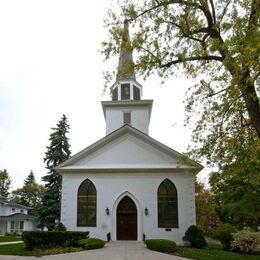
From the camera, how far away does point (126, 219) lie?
66.7ft

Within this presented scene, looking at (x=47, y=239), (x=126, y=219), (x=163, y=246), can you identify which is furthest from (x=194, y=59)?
(x=126, y=219)

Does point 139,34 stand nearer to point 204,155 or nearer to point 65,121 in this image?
point 204,155

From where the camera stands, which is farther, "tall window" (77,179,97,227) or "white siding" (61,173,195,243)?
"tall window" (77,179,97,227)

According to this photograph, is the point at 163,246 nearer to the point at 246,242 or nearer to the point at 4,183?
the point at 246,242

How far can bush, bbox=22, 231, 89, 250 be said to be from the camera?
16219mm

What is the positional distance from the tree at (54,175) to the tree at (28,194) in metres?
33.5

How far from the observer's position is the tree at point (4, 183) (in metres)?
60.4

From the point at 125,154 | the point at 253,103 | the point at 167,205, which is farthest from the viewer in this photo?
the point at 125,154

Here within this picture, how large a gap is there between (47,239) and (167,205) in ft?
25.1

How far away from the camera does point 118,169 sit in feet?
67.7

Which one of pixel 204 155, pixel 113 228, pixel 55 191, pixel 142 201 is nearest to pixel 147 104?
pixel 142 201

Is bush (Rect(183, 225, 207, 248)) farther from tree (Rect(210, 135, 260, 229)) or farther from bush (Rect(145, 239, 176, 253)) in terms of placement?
bush (Rect(145, 239, 176, 253))

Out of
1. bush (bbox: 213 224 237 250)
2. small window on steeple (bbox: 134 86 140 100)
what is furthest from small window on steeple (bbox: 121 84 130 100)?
bush (bbox: 213 224 237 250)

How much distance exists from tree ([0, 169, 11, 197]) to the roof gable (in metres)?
44.1
